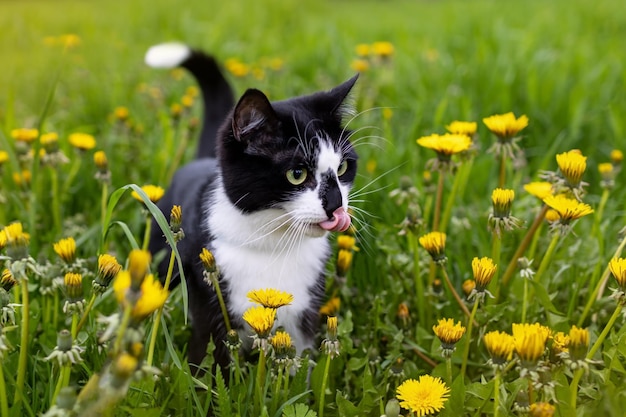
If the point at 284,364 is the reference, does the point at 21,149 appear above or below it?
above

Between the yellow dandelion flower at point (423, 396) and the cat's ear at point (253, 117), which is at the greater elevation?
the cat's ear at point (253, 117)

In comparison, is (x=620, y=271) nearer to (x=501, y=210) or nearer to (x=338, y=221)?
(x=501, y=210)

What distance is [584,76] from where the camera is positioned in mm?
3529

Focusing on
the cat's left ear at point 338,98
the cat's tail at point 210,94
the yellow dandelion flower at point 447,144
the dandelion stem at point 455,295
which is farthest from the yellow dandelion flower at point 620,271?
the cat's tail at point 210,94

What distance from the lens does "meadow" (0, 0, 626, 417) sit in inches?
51.8

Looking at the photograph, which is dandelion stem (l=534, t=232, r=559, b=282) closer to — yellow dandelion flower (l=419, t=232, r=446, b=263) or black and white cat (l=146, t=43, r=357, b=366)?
yellow dandelion flower (l=419, t=232, r=446, b=263)

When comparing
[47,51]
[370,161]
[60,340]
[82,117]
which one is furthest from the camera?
[47,51]

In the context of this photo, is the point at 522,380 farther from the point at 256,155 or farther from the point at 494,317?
the point at 256,155

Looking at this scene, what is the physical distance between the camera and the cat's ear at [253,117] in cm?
150

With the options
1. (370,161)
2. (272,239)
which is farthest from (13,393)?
(370,161)

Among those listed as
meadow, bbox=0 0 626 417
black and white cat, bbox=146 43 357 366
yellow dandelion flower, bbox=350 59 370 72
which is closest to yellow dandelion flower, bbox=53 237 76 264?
meadow, bbox=0 0 626 417

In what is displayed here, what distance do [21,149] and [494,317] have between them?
1.67 meters

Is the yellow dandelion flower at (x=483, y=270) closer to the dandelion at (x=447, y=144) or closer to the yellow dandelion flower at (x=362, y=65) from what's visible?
the dandelion at (x=447, y=144)

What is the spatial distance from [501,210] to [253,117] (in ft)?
2.01
